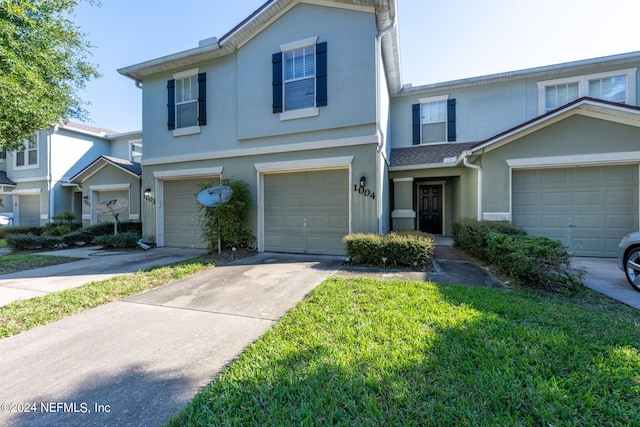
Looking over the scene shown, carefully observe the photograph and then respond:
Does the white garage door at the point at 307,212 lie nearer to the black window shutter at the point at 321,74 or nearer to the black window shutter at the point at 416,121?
the black window shutter at the point at 321,74

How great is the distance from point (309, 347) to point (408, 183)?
870cm

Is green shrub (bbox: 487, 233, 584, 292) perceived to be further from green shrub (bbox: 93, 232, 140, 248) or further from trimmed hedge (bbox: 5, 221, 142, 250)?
trimmed hedge (bbox: 5, 221, 142, 250)

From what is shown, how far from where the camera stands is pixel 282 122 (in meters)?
8.17

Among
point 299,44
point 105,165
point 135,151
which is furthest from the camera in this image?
point 135,151

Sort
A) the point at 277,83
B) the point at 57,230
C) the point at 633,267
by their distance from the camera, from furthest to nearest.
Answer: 1. the point at 57,230
2. the point at 277,83
3. the point at 633,267

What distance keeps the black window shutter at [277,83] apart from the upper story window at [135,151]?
508 inches

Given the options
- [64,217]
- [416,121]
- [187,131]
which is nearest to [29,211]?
[64,217]

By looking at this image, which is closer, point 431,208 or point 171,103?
point 171,103

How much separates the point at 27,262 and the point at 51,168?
11.1 metres

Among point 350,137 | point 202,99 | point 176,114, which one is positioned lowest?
point 350,137

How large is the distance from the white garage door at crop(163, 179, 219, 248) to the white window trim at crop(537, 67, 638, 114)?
1258 centimetres

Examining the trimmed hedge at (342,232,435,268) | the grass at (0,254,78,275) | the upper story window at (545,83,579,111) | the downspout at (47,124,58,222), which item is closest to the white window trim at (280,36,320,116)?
the trimmed hedge at (342,232,435,268)

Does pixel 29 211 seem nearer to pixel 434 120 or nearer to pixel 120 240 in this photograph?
pixel 120 240

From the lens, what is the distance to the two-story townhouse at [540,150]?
697 cm
